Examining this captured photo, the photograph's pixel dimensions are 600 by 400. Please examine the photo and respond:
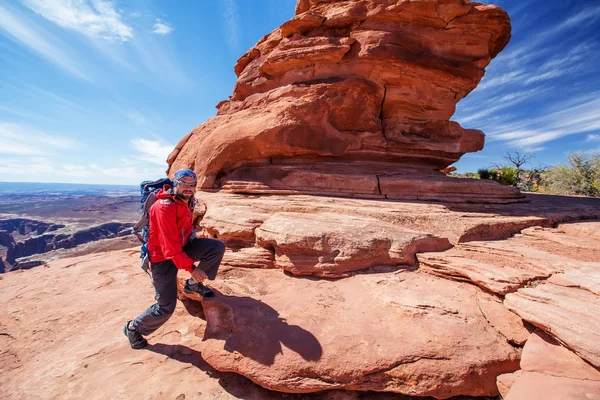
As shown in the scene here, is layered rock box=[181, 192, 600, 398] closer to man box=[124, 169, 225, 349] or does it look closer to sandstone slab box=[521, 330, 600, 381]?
sandstone slab box=[521, 330, 600, 381]

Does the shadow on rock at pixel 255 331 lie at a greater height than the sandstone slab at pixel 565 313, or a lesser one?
lesser

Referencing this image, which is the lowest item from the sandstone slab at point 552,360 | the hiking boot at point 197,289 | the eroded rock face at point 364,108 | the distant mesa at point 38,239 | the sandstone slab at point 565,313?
the distant mesa at point 38,239

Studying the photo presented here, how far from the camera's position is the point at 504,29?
31.8 ft

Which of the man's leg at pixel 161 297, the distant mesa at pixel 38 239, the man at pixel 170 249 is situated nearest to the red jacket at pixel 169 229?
the man at pixel 170 249

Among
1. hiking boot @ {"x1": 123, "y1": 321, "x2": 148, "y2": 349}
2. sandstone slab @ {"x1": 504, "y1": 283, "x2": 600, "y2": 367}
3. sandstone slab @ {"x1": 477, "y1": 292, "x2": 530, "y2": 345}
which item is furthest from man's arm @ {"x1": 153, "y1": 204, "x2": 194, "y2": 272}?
sandstone slab @ {"x1": 504, "y1": 283, "x2": 600, "y2": 367}

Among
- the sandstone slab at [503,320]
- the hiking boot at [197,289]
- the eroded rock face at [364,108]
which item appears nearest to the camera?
the sandstone slab at [503,320]

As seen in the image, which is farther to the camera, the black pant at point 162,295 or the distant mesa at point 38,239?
the distant mesa at point 38,239

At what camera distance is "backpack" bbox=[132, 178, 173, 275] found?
12.8ft

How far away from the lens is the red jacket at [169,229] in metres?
3.39

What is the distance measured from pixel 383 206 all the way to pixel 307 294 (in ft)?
11.4

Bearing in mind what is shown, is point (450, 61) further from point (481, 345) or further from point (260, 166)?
point (481, 345)

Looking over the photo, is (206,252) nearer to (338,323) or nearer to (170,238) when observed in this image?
(170,238)

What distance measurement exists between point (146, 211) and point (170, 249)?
3.20 ft

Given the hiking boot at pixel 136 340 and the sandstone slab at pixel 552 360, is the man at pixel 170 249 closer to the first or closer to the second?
the hiking boot at pixel 136 340
